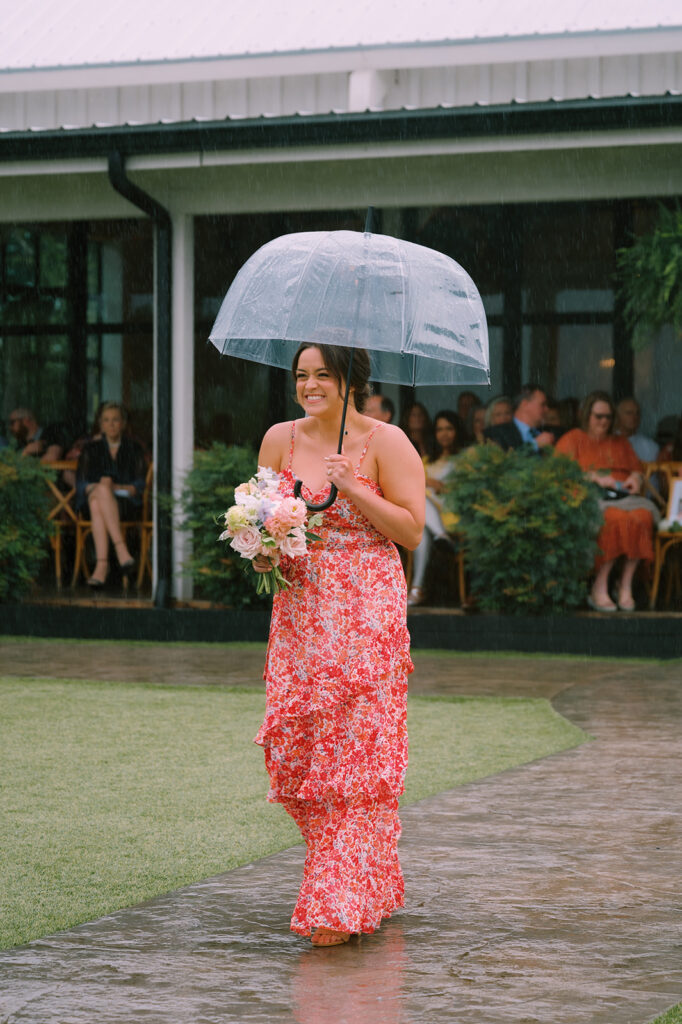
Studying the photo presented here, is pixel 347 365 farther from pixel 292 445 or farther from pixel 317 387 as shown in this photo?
pixel 292 445

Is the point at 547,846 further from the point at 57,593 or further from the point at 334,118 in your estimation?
the point at 57,593

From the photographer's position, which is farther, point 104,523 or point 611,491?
point 104,523

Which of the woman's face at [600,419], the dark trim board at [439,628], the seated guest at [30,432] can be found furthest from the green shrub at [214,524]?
the seated guest at [30,432]

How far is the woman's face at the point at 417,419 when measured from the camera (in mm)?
11805

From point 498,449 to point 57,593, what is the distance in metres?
4.07

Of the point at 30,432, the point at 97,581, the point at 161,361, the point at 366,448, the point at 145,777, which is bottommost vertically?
the point at 145,777

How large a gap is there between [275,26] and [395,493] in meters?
9.58

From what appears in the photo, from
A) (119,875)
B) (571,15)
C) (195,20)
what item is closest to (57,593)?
(195,20)

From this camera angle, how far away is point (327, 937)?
3807 mm

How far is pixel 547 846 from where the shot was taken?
4.84m

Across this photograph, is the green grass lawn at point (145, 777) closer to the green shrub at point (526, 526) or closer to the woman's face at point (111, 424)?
the green shrub at point (526, 526)

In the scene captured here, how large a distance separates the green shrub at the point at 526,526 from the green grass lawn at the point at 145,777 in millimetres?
2130

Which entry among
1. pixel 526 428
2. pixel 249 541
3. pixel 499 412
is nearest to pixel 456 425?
pixel 499 412

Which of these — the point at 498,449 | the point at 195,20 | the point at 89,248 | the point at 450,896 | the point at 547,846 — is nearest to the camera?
the point at 450,896
